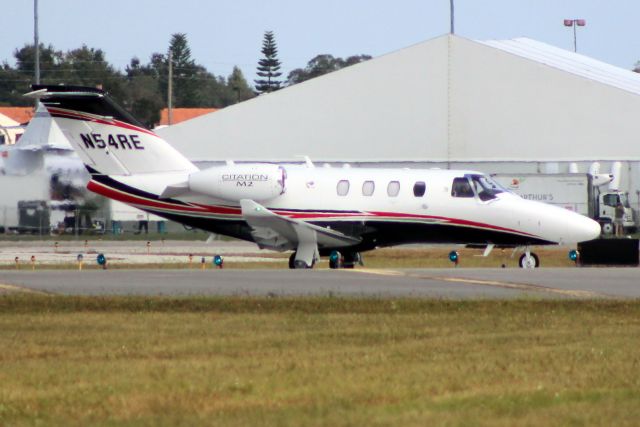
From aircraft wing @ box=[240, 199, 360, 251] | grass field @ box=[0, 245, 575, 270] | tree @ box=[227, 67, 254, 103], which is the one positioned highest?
tree @ box=[227, 67, 254, 103]

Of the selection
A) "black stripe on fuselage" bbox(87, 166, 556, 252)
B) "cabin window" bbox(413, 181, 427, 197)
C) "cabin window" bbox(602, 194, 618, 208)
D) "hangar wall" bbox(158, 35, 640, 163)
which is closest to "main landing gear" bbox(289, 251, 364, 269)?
"black stripe on fuselage" bbox(87, 166, 556, 252)

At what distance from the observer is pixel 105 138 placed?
30.3 metres

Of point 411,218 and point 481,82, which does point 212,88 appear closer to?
point 481,82

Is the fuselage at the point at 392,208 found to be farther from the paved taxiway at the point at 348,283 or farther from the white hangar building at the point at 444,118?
the white hangar building at the point at 444,118

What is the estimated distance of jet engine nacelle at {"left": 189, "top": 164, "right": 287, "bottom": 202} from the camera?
97.0ft

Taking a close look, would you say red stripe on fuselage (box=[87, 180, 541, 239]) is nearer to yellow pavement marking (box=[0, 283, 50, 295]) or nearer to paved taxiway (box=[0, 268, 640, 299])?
paved taxiway (box=[0, 268, 640, 299])

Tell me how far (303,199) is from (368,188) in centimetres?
151

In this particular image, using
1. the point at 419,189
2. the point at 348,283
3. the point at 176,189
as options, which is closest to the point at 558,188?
the point at 419,189

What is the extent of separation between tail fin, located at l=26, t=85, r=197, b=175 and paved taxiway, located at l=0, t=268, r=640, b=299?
273 inches

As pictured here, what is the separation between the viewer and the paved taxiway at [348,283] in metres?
19.1

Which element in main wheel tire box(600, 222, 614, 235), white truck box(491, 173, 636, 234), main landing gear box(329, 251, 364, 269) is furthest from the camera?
main wheel tire box(600, 222, 614, 235)

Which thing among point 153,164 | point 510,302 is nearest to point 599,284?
point 510,302

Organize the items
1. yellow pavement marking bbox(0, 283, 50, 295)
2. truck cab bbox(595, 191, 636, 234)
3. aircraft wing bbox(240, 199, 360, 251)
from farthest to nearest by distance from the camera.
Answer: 1. truck cab bbox(595, 191, 636, 234)
2. aircraft wing bbox(240, 199, 360, 251)
3. yellow pavement marking bbox(0, 283, 50, 295)

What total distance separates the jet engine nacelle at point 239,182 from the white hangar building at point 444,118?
24930mm
